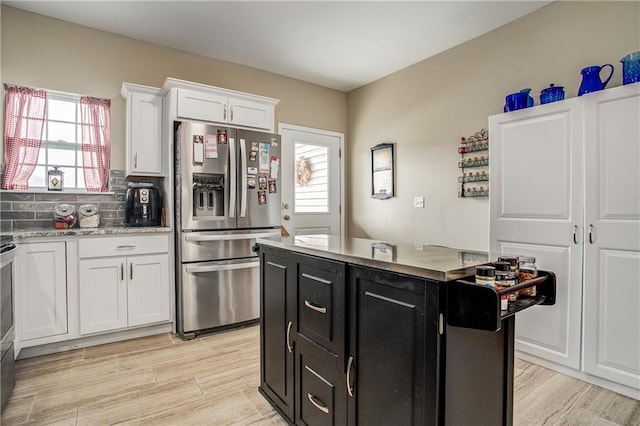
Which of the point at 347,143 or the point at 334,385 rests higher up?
the point at 347,143

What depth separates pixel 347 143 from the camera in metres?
4.83

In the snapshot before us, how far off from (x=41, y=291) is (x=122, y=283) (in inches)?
20.9

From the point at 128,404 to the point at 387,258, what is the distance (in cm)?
182

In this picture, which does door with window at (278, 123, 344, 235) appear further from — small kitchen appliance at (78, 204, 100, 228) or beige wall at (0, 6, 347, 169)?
small kitchen appliance at (78, 204, 100, 228)

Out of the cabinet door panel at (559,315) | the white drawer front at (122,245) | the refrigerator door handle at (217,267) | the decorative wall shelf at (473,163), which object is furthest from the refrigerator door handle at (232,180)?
the cabinet door panel at (559,315)

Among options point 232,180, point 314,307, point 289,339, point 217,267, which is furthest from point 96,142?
point 314,307

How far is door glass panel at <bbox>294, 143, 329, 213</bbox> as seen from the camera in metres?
4.40

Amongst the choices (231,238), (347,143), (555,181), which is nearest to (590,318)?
(555,181)

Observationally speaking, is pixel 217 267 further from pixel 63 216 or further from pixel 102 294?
pixel 63 216

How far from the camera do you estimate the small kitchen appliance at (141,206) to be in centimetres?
314

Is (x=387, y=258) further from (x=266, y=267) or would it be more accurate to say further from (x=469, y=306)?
(x=266, y=267)

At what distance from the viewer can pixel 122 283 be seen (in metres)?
2.85

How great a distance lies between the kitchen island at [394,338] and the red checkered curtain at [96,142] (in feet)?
7.87

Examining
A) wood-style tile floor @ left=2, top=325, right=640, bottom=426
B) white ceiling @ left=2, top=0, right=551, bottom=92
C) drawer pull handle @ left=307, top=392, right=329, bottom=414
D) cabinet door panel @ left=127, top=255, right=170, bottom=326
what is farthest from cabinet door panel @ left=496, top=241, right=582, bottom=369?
cabinet door panel @ left=127, top=255, right=170, bottom=326
